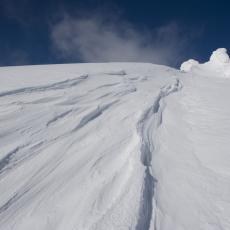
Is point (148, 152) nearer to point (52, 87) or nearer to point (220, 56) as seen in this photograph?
point (52, 87)

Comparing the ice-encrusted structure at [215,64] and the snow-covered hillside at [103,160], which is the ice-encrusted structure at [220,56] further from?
the snow-covered hillside at [103,160]

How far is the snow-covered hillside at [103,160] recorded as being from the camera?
123 inches

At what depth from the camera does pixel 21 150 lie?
3945mm

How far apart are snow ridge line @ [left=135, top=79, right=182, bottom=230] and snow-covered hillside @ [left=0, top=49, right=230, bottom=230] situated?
2 cm

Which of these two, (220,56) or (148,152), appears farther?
(220,56)

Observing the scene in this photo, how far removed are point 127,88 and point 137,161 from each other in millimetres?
4125

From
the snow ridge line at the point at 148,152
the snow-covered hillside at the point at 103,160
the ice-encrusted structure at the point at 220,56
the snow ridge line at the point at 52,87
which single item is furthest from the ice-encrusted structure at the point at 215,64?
the snow-covered hillside at the point at 103,160

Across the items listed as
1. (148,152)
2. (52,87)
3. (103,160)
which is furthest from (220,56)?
(103,160)

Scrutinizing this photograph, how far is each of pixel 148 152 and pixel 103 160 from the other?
812 mm

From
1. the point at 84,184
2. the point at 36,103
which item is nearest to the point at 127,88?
the point at 36,103

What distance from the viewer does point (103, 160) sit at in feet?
13.6

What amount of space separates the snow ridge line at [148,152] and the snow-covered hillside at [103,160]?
0.02m

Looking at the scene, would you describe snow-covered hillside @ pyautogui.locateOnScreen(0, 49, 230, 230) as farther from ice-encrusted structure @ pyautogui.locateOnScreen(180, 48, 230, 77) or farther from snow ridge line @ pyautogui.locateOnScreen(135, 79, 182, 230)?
ice-encrusted structure @ pyautogui.locateOnScreen(180, 48, 230, 77)

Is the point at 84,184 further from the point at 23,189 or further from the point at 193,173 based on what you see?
the point at 193,173
